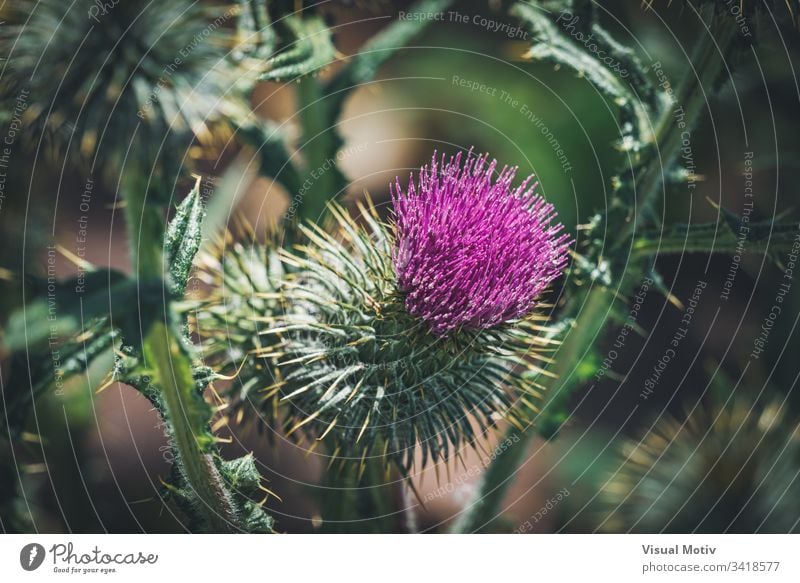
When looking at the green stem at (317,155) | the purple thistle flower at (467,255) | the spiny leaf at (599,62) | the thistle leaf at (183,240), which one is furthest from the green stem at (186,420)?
the spiny leaf at (599,62)

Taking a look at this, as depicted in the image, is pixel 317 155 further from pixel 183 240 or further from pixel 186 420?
pixel 186 420

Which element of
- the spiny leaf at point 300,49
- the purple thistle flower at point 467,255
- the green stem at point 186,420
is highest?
the spiny leaf at point 300,49

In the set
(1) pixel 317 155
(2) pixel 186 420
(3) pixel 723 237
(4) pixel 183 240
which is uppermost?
(1) pixel 317 155

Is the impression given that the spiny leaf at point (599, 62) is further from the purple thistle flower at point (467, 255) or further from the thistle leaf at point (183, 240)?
the thistle leaf at point (183, 240)

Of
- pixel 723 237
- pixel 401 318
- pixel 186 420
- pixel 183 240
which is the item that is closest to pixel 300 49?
pixel 183 240

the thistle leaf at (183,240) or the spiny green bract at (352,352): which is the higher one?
the thistle leaf at (183,240)

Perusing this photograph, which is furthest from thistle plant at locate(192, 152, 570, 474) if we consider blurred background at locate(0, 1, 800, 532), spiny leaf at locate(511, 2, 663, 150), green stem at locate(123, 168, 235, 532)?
spiny leaf at locate(511, 2, 663, 150)
